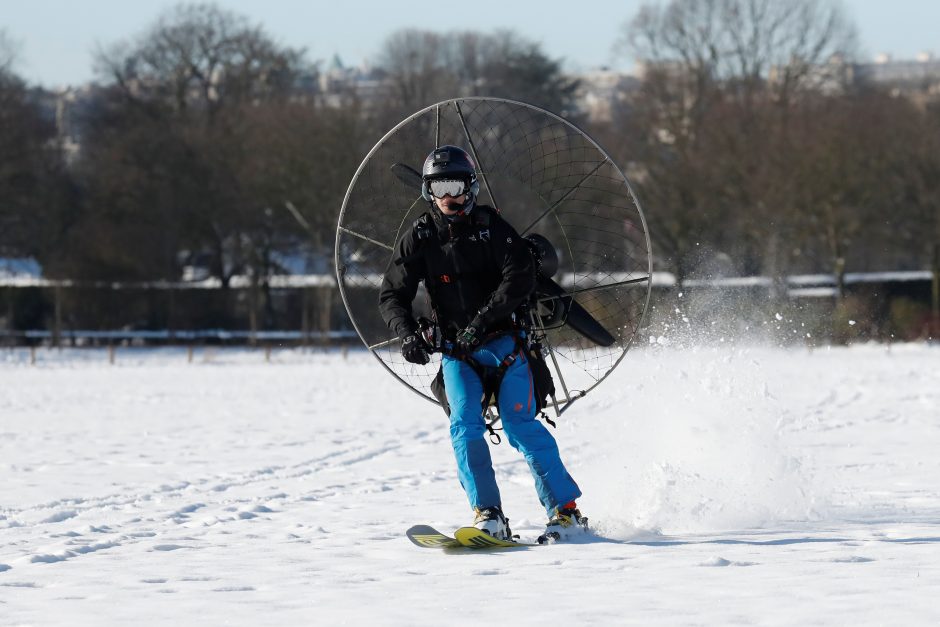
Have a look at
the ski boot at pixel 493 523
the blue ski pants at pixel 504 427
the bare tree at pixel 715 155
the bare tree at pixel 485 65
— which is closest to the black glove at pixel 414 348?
the blue ski pants at pixel 504 427

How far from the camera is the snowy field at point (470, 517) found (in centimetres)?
616

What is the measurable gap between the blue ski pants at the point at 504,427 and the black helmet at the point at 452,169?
2.55 ft

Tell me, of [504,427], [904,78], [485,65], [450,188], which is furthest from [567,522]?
[904,78]

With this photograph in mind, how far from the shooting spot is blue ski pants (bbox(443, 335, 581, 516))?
25.7 feet

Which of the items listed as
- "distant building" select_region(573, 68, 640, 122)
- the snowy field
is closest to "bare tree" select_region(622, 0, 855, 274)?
"distant building" select_region(573, 68, 640, 122)

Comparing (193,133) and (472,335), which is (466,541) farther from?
(193,133)

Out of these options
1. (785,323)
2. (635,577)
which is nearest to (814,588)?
(635,577)

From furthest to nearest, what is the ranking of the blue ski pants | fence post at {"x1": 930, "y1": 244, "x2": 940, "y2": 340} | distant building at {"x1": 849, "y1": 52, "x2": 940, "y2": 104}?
distant building at {"x1": 849, "y1": 52, "x2": 940, "y2": 104}, fence post at {"x1": 930, "y1": 244, "x2": 940, "y2": 340}, the blue ski pants

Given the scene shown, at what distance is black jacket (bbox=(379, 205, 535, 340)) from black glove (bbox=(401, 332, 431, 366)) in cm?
6

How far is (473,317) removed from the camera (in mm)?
7941

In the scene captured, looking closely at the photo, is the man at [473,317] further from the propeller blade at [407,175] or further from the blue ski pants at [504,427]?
the propeller blade at [407,175]

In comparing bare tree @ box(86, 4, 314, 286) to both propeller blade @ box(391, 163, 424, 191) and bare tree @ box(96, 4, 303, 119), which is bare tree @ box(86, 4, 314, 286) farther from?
propeller blade @ box(391, 163, 424, 191)

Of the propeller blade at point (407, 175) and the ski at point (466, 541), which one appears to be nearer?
the ski at point (466, 541)

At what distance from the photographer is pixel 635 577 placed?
6668 mm
